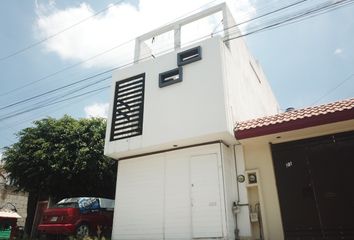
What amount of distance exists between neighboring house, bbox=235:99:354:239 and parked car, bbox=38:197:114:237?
545 centimetres

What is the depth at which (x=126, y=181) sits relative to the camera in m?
10.6

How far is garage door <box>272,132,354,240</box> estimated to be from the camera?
25.6 ft

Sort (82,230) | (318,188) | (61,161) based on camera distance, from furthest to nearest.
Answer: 1. (61,161)
2. (82,230)
3. (318,188)

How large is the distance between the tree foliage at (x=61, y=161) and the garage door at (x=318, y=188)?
890 centimetres

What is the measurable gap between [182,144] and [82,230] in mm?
4510

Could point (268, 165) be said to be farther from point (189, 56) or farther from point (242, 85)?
point (189, 56)

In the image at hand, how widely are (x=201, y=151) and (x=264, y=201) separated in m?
2.53

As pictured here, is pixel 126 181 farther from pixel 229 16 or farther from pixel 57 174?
pixel 229 16

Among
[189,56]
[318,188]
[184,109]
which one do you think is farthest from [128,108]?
[318,188]

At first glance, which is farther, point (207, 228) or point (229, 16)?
point (229, 16)

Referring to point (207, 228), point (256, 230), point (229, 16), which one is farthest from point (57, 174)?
point (229, 16)

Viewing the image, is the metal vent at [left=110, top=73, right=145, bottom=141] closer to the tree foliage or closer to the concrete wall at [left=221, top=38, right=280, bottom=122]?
the concrete wall at [left=221, top=38, right=280, bottom=122]

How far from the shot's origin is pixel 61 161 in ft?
45.0

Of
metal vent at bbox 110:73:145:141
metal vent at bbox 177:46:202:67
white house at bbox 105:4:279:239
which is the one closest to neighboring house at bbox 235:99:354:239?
white house at bbox 105:4:279:239
